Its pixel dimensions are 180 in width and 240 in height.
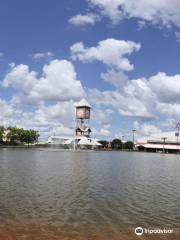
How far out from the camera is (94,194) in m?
33.2

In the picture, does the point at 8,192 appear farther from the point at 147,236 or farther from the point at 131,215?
the point at 147,236

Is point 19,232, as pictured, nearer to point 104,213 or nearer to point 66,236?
point 66,236

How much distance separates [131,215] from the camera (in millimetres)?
24641

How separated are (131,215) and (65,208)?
14.4 ft

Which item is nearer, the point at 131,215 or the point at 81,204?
the point at 131,215

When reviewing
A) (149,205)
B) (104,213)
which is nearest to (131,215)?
(104,213)

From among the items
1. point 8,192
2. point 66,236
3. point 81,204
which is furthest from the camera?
point 8,192

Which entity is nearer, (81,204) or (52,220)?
(52,220)

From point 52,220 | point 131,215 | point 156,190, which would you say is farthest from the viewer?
point 156,190

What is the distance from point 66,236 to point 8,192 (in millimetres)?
14488

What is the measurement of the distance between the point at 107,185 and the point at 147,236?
20.3 m

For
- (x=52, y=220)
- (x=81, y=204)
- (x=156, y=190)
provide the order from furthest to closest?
(x=156, y=190) → (x=81, y=204) → (x=52, y=220)

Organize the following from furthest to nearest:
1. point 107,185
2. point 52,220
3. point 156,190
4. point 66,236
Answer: point 107,185 < point 156,190 < point 52,220 < point 66,236

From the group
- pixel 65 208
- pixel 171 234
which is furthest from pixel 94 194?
pixel 171 234
